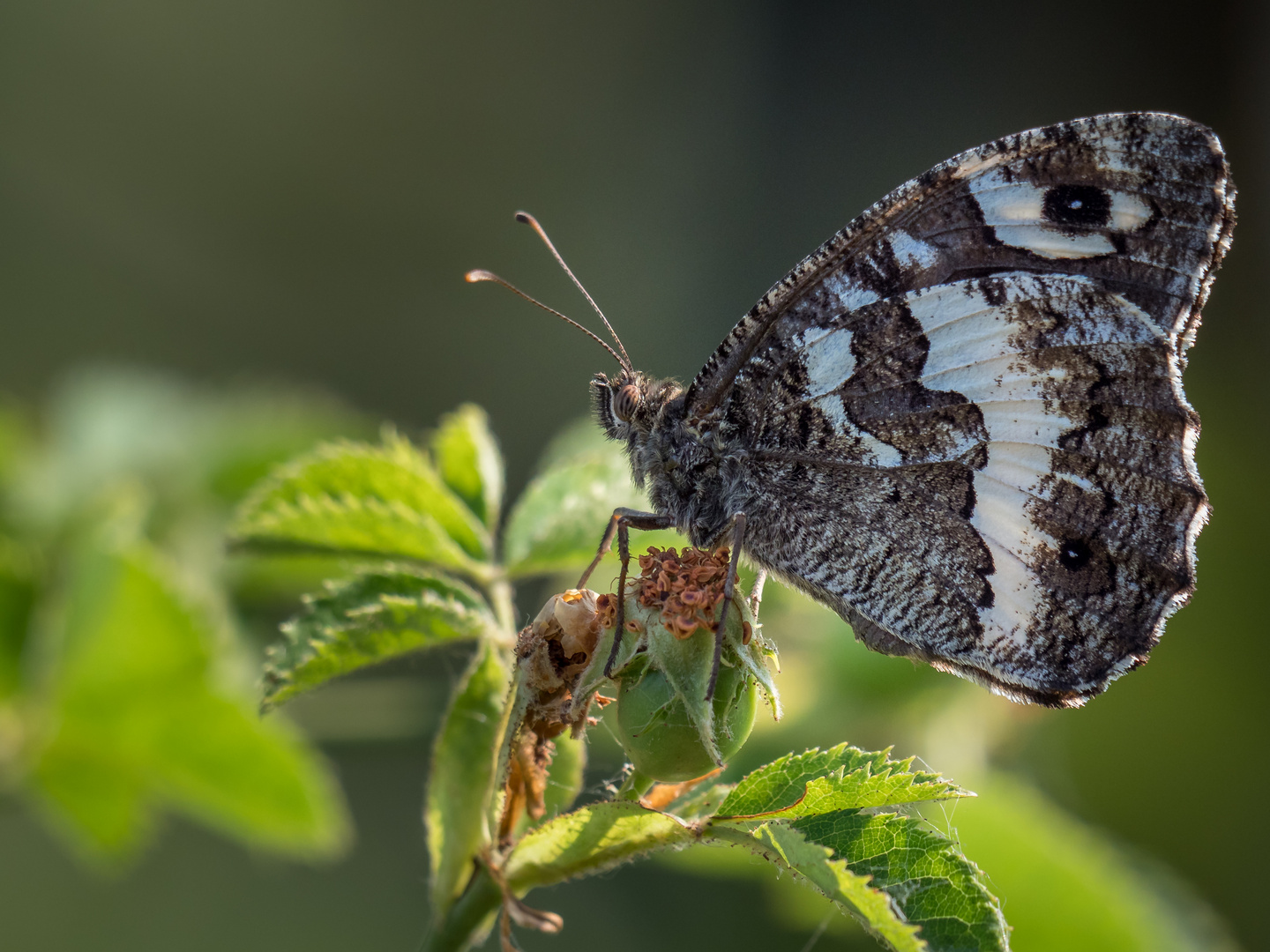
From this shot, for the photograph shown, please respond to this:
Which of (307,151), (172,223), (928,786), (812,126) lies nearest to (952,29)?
(812,126)

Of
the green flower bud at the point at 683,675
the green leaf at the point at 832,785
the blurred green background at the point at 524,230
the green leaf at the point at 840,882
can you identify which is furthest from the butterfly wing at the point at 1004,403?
the blurred green background at the point at 524,230

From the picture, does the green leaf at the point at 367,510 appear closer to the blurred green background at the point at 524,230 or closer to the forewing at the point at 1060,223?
the forewing at the point at 1060,223

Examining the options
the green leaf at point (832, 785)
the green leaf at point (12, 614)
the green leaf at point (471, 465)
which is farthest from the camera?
the green leaf at point (12, 614)

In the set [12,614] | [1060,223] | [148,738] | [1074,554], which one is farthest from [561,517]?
[12,614]

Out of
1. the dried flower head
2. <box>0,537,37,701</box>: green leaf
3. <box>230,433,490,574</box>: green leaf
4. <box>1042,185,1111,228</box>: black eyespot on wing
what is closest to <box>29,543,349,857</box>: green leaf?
<box>0,537,37,701</box>: green leaf

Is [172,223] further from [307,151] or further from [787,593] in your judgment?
[787,593]

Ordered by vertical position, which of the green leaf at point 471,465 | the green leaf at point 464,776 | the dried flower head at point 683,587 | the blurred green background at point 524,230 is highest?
the dried flower head at point 683,587

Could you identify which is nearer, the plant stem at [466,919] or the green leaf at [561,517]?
the plant stem at [466,919]
